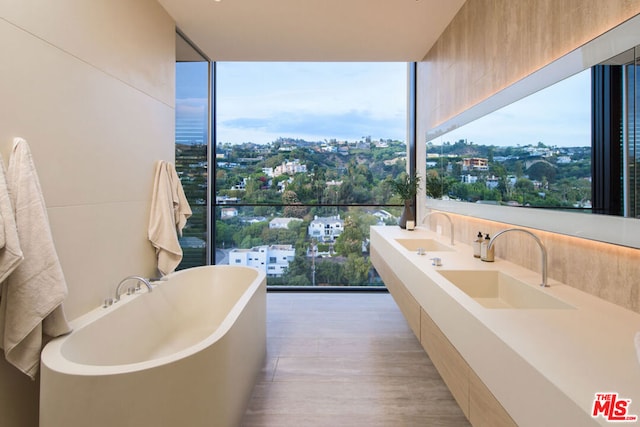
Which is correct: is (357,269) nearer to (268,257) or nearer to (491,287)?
(268,257)

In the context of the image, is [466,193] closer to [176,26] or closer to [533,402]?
[533,402]

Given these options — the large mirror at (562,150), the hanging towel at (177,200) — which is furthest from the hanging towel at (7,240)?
the large mirror at (562,150)

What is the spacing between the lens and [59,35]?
1.64 meters

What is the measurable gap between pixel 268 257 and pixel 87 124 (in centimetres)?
273

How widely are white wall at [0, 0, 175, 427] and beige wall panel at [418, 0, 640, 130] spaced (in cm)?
245

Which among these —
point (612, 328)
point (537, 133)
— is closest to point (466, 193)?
point (537, 133)

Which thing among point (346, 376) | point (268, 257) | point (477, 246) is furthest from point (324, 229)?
point (477, 246)

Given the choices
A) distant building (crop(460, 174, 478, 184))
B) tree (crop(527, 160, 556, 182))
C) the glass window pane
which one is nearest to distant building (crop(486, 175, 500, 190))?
distant building (crop(460, 174, 478, 184))


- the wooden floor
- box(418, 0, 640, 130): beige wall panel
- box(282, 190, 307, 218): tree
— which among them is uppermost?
box(418, 0, 640, 130): beige wall panel

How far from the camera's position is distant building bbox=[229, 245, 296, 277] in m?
4.25

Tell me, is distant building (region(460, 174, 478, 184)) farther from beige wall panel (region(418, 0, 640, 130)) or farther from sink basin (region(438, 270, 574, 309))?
sink basin (region(438, 270, 574, 309))

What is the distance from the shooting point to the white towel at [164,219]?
8.20ft

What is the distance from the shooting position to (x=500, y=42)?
2.09m

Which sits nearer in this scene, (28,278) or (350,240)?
(28,278)
